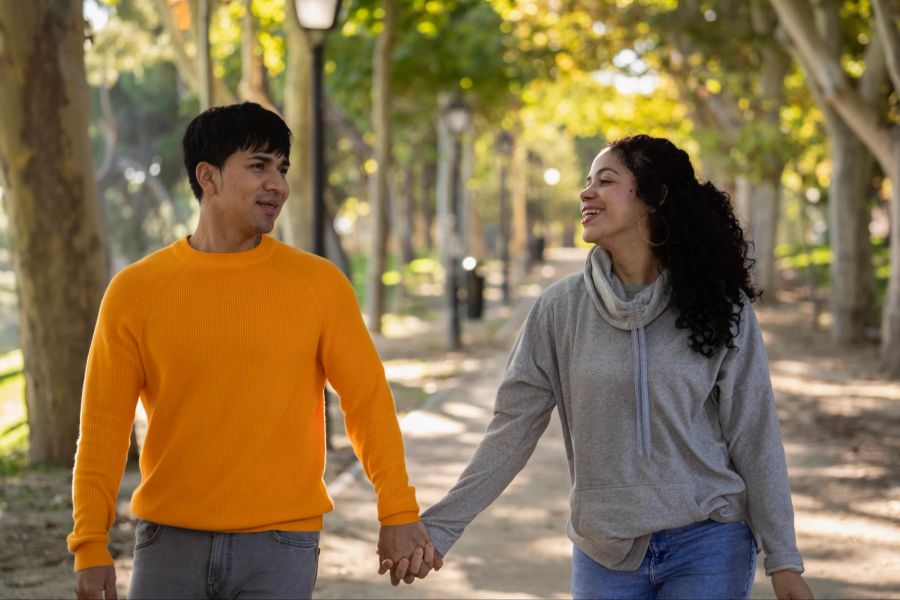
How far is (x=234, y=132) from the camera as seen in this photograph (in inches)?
133

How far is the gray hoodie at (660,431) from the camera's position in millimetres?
3490

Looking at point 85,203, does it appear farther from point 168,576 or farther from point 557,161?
point 557,161

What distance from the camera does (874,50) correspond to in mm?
18469

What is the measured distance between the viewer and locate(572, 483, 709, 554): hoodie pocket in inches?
136

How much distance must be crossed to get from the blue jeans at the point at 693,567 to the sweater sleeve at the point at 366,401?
0.60 metres

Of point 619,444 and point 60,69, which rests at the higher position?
point 60,69

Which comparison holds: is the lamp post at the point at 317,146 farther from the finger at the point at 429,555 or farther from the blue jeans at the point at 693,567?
the blue jeans at the point at 693,567

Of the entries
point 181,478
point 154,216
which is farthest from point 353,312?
point 154,216

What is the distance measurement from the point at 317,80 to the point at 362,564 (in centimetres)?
583

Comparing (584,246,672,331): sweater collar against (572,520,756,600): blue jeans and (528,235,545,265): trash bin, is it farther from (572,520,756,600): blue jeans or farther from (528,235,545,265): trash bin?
(528,235,545,265): trash bin

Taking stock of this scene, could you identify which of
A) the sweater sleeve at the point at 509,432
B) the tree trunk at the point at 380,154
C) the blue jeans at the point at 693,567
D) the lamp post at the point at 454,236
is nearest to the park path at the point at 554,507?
the sweater sleeve at the point at 509,432

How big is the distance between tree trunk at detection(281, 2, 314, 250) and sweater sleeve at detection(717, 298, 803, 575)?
1307 cm

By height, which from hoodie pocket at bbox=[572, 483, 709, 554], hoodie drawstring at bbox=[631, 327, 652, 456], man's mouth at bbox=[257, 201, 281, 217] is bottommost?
hoodie pocket at bbox=[572, 483, 709, 554]

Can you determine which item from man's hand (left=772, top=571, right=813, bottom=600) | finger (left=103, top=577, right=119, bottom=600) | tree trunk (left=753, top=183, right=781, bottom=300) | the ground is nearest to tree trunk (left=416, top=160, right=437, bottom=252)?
tree trunk (left=753, top=183, right=781, bottom=300)
